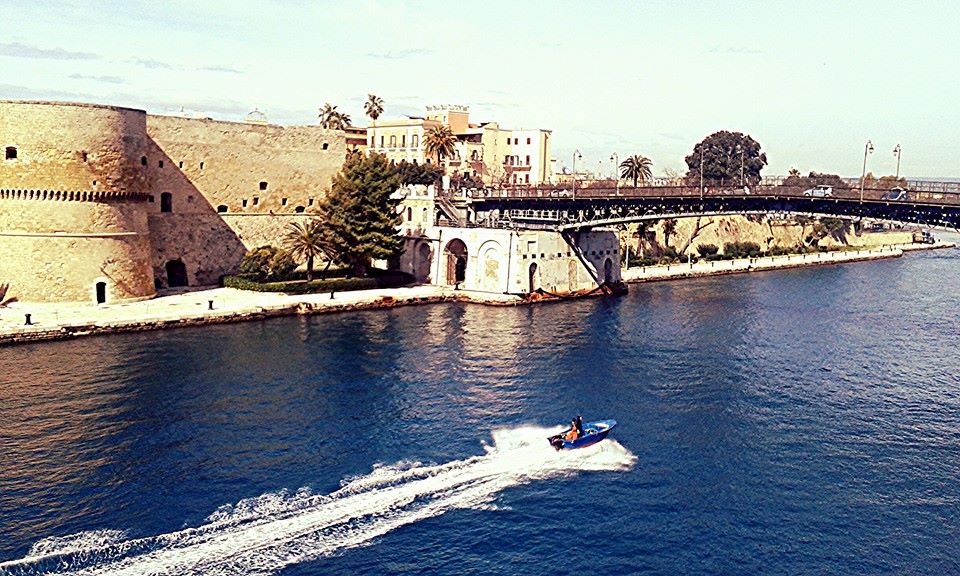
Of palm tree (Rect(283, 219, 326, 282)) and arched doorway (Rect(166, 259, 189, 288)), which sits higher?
palm tree (Rect(283, 219, 326, 282))

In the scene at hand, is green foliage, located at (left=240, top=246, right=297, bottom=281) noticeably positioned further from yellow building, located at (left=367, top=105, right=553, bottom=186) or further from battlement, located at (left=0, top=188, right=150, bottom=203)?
yellow building, located at (left=367, top=105, right=553, bottom=186)

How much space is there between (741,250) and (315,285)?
258 ft

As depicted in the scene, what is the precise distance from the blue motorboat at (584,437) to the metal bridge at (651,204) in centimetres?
3564

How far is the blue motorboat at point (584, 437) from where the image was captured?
1364 inches

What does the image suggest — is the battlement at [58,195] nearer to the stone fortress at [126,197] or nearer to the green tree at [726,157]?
the stone fortress at [126,197]

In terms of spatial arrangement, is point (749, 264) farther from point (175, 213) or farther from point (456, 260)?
point (175, 213)

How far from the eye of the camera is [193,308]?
62.0m

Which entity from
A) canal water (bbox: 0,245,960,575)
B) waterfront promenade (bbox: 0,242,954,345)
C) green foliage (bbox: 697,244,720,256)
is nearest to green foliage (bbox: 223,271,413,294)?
waterfront promenade (bbox: 0,242,954,345)

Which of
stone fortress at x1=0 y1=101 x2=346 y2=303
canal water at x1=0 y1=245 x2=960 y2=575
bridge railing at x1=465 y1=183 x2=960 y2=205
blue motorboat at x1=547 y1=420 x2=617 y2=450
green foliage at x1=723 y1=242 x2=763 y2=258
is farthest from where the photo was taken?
green foliage at x1=723 y1=242 x2=763 y2=258

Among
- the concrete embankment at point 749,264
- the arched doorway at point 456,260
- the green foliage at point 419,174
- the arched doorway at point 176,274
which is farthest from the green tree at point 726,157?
the arched doorway at point 176,274

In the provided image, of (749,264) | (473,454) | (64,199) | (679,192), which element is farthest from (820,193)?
(64,199)

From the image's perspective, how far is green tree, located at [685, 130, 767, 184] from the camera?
163 metres

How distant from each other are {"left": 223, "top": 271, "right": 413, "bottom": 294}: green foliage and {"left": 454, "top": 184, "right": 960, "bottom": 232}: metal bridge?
11227 millimetres

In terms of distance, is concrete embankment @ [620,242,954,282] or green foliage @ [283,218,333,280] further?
concrete embankment @ [620,242,954,282]
